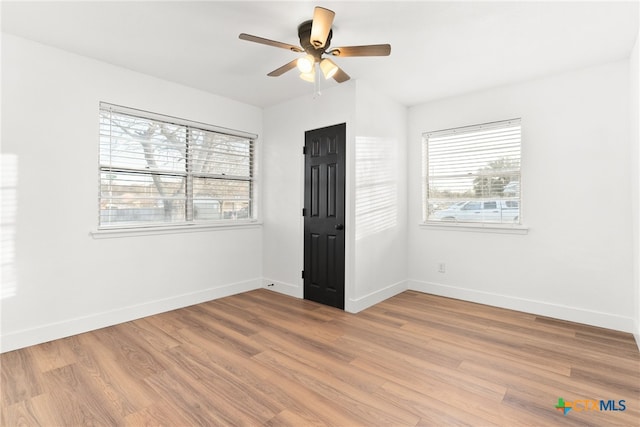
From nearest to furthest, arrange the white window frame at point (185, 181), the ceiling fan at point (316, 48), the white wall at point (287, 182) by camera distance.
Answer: the ceiling fan at point (316, 48) < the white window frame at point (185, 181) < the white wall at point (287, 182)

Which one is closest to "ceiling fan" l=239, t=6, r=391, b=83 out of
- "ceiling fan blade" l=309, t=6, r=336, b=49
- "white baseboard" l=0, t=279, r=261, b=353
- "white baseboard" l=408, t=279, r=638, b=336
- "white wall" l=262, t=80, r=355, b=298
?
"ceiling fan blade" l=309, t=6, r=336, b=49

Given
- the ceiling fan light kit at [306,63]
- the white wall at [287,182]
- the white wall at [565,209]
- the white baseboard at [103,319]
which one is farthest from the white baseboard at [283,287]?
the ceiling fan light kit at [306,63]

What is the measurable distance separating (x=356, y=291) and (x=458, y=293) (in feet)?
4.83

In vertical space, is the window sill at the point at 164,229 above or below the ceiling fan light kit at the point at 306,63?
below

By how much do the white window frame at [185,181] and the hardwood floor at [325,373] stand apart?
98 centimetres

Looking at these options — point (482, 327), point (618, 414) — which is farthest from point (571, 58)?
point (618, 414)

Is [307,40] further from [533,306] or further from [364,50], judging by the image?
[533,306]

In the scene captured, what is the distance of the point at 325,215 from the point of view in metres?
3.98

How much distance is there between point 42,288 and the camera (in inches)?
112

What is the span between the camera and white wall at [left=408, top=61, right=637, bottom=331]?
3.13m

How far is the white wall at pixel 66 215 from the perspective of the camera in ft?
8.91

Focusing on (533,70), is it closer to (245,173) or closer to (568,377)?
(568,377)

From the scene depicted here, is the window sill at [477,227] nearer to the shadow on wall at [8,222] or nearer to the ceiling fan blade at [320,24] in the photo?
the ceiling fan blade at [320,24]

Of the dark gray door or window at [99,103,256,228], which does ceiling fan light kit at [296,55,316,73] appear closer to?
the dark gray door
